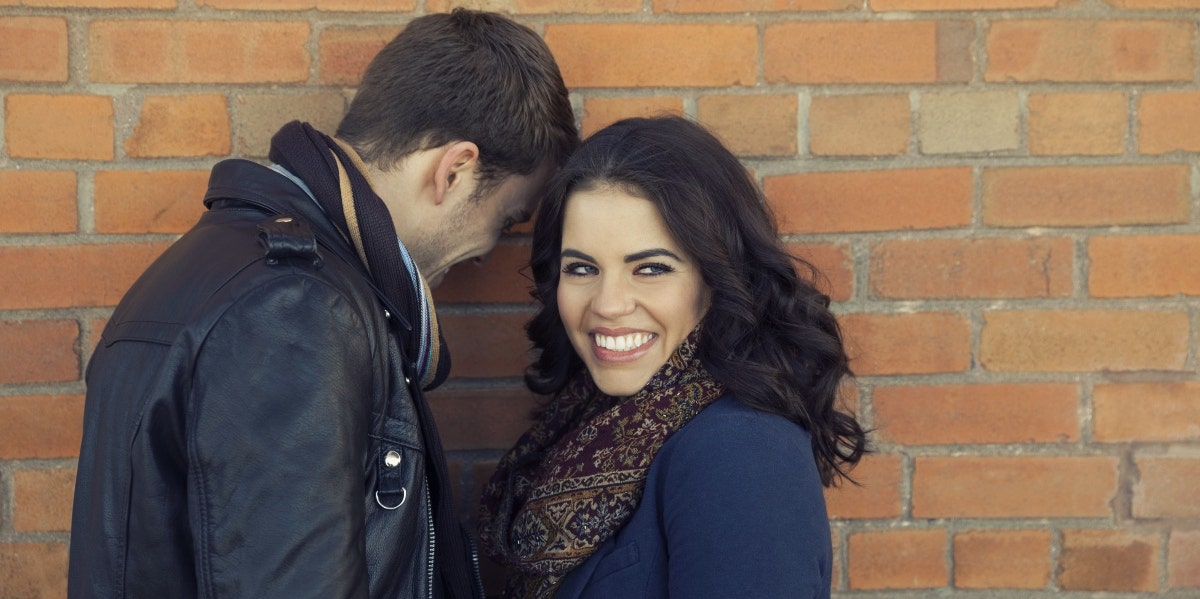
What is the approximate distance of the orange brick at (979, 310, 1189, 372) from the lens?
2154mm

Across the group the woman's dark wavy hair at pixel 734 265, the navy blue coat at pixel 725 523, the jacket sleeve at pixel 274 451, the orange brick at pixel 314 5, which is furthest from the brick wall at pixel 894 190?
the jacket sleeve at pixel 274 451

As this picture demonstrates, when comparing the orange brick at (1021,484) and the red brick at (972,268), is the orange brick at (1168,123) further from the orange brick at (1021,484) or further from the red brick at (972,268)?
the orange brick at (1021,484)

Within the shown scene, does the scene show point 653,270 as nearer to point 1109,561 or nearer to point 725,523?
point 725,523

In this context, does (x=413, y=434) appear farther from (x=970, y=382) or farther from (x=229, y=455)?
(x=970, y=382)

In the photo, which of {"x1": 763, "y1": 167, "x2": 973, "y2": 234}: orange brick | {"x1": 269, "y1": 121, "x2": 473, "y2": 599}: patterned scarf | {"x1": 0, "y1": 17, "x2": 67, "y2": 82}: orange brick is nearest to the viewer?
{"x1": 269, "y1": 121, "x2": 473, "y2": 599}: patterned scarf

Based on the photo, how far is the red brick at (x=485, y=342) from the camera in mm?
2236

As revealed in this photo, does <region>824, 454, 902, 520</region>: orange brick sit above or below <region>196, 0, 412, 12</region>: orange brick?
below

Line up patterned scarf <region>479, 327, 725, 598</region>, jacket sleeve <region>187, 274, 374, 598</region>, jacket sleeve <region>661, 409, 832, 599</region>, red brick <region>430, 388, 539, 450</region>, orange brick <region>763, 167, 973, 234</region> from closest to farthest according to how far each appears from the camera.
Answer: jacket sleeve <region>187, 274, 374, 598</region>
jacket sleeve <region>661, 409, 832, 599</region>
patterned scarf <region>479, 327, 725, 598</region>
orange brick <region>763, 167, 973, 234</region>
red brick <region>430, 388, 539, 450</region>

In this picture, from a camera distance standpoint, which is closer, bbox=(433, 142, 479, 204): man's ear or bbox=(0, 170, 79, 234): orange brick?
bbox=(433, 142, 479, 204): man's ear

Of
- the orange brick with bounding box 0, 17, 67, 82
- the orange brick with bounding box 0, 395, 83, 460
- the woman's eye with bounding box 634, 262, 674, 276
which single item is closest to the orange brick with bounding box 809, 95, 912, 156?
the woman's eye with bounding box 634, 262, 674, 276

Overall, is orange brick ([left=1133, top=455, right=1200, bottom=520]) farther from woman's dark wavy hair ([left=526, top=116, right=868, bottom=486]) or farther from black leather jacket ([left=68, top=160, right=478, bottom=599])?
black leather jacket ([left=68, top=160, right=478, bottom=599])

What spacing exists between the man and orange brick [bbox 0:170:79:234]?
0.71m

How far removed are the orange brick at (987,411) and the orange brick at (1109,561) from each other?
241 mm

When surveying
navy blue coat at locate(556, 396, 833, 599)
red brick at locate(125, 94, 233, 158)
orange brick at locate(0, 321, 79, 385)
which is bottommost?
navy blue coat at locate(556, 396, 833, 599)
